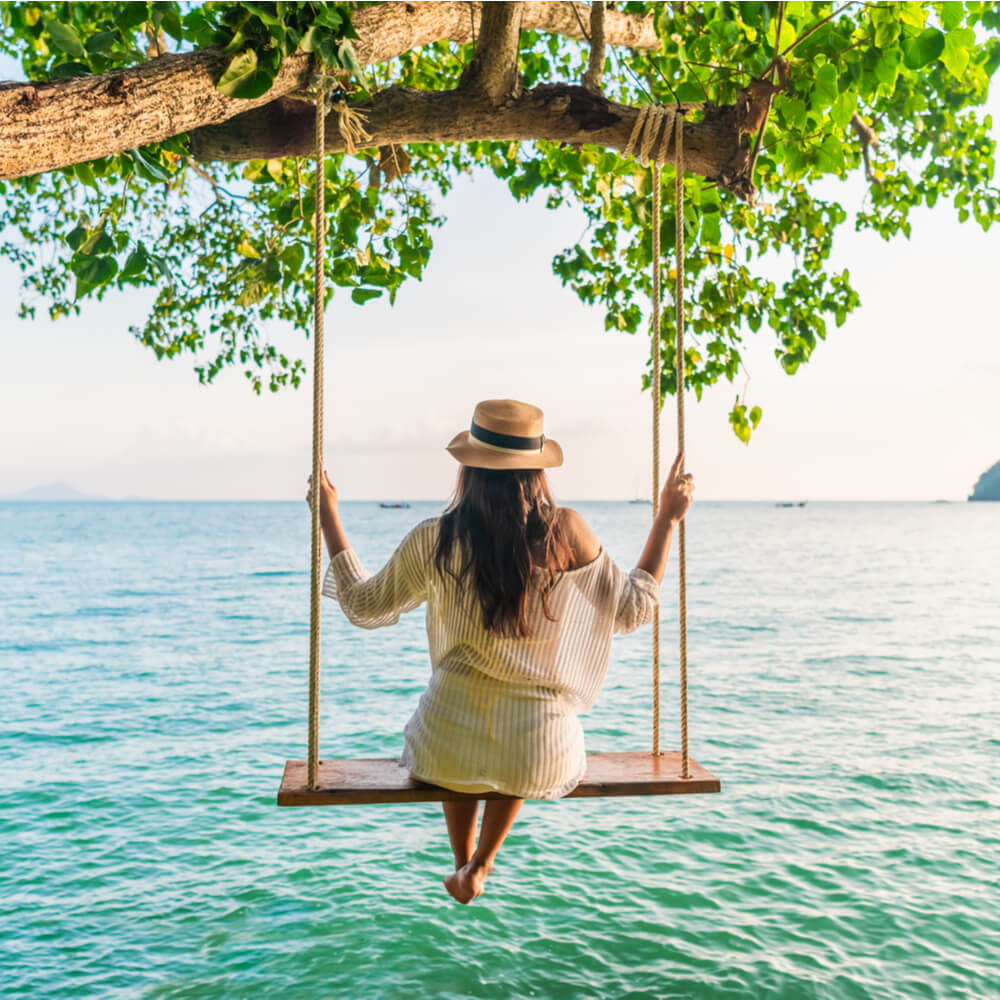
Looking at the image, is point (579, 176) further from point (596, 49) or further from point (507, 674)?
point (507, 674)

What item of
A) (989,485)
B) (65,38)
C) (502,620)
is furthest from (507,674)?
(989,485)

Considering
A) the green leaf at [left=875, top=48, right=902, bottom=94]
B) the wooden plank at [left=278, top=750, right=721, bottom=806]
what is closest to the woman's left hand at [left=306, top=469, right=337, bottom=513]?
the wooden plank at [left=278, top=750, right=721, bottom=806]

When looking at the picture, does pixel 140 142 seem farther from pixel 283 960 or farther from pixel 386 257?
pixel 283 960

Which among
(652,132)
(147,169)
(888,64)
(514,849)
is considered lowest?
(514,849)

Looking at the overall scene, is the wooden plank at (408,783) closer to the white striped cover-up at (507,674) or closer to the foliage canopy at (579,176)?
the white striped cover-up at (507,674)

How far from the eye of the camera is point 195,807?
25.9 feet

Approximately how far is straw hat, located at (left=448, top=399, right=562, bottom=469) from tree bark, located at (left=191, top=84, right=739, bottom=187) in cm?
111

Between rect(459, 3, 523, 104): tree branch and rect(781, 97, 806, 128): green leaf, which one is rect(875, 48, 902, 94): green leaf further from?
rect(459, 3, 523, 104): tree branch

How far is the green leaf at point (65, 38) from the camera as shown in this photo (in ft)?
7.81

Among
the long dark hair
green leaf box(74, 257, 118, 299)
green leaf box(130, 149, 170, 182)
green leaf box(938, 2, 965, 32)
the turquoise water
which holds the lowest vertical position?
the turquoise water

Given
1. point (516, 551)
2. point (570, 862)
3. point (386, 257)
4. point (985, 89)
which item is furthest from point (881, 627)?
point (516, 551)

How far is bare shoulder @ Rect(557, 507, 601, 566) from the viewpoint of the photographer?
246cm

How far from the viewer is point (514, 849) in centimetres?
698

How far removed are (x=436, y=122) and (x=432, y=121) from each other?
0.01 metres
